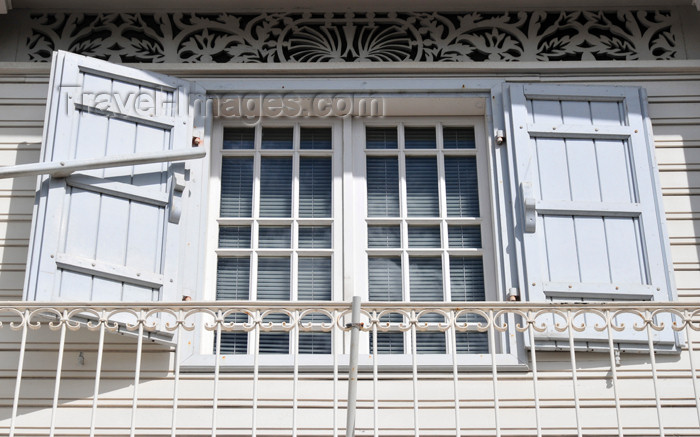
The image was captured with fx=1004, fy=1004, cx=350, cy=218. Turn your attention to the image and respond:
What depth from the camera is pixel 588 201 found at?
591 cm

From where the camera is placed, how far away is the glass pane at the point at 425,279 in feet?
19.7

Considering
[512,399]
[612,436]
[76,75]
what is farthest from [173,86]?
[612,436]

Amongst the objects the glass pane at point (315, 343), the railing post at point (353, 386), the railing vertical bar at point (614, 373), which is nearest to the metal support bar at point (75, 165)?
the glass pane at point (315, 343)

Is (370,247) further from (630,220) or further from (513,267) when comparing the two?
(630,220)

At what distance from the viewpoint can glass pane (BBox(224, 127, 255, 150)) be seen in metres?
6.45

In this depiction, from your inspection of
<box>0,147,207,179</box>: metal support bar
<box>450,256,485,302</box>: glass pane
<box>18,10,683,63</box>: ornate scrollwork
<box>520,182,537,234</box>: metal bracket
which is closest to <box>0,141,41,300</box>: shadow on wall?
<box>0,147,207,179</box>: metal support bar

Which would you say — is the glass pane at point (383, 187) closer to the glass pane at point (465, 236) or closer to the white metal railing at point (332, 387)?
the glass pane at point (465, 236)

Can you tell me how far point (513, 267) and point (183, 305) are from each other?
1.99 meters

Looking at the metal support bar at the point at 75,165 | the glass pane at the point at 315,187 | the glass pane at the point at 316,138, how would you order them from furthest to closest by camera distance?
1. the glass pane at the point at 316,138
2. the glass pane at the point at 315,187
3. the metal support bar at the point at 75,165

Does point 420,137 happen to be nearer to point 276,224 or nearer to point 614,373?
point 276,224

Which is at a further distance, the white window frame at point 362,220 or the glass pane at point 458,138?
the glass pane at point 458,138

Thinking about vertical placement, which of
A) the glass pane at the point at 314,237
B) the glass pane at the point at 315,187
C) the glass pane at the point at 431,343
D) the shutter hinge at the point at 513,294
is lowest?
the glass pane at the point at 431,343

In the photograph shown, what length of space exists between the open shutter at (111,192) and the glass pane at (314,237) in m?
0.66

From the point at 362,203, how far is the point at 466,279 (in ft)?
2.62
